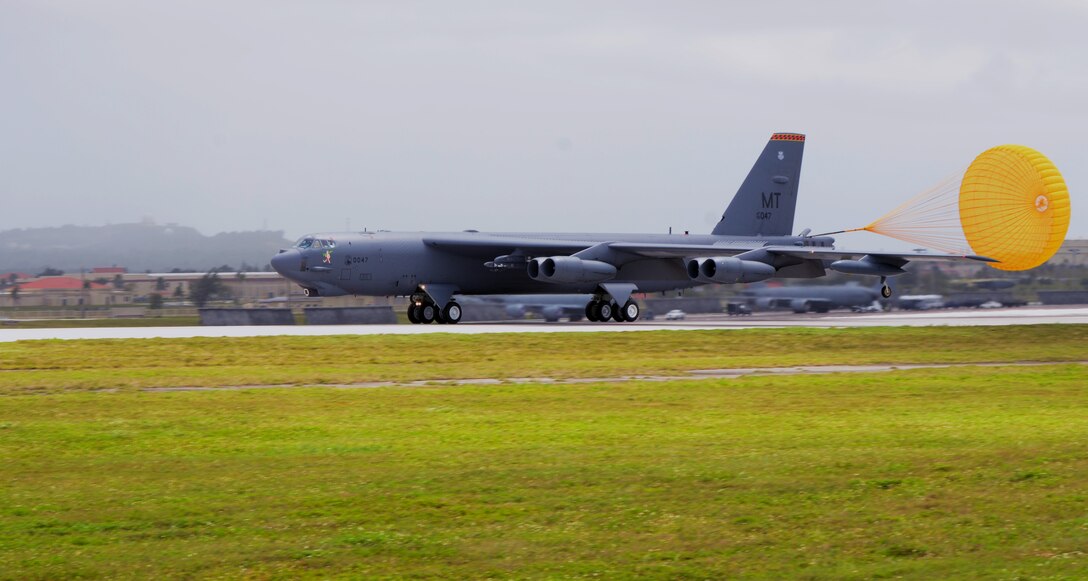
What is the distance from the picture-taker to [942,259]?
37.7 metres

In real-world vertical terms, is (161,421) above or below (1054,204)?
below

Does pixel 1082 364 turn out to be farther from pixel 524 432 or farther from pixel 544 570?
pixel 544 570

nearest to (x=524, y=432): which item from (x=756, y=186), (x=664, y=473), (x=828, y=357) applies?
(x=664, y=473)

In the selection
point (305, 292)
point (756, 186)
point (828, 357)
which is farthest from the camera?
point (756, 186)

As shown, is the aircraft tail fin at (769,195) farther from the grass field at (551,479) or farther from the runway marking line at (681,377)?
the grass field at (551,479)

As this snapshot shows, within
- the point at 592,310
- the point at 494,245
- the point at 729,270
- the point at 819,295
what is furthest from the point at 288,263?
the point at 819,295

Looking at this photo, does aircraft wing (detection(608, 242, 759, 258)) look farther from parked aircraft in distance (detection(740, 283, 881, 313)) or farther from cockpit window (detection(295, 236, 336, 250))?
parked aircraft in distance (detection(740, 283, 881, 313))

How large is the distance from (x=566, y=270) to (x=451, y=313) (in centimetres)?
385

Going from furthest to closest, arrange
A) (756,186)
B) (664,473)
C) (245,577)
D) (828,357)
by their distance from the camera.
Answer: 1. (756,186)
2. (828,357)
3. (664,473)
4. (245,577)

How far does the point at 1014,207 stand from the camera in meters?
32.9

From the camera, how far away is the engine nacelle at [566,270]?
35750mm

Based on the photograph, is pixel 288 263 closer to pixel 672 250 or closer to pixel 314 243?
pixel 314 243

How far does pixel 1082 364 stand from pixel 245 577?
18.2 m

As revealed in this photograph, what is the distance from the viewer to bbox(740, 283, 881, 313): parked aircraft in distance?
48.8 metres
